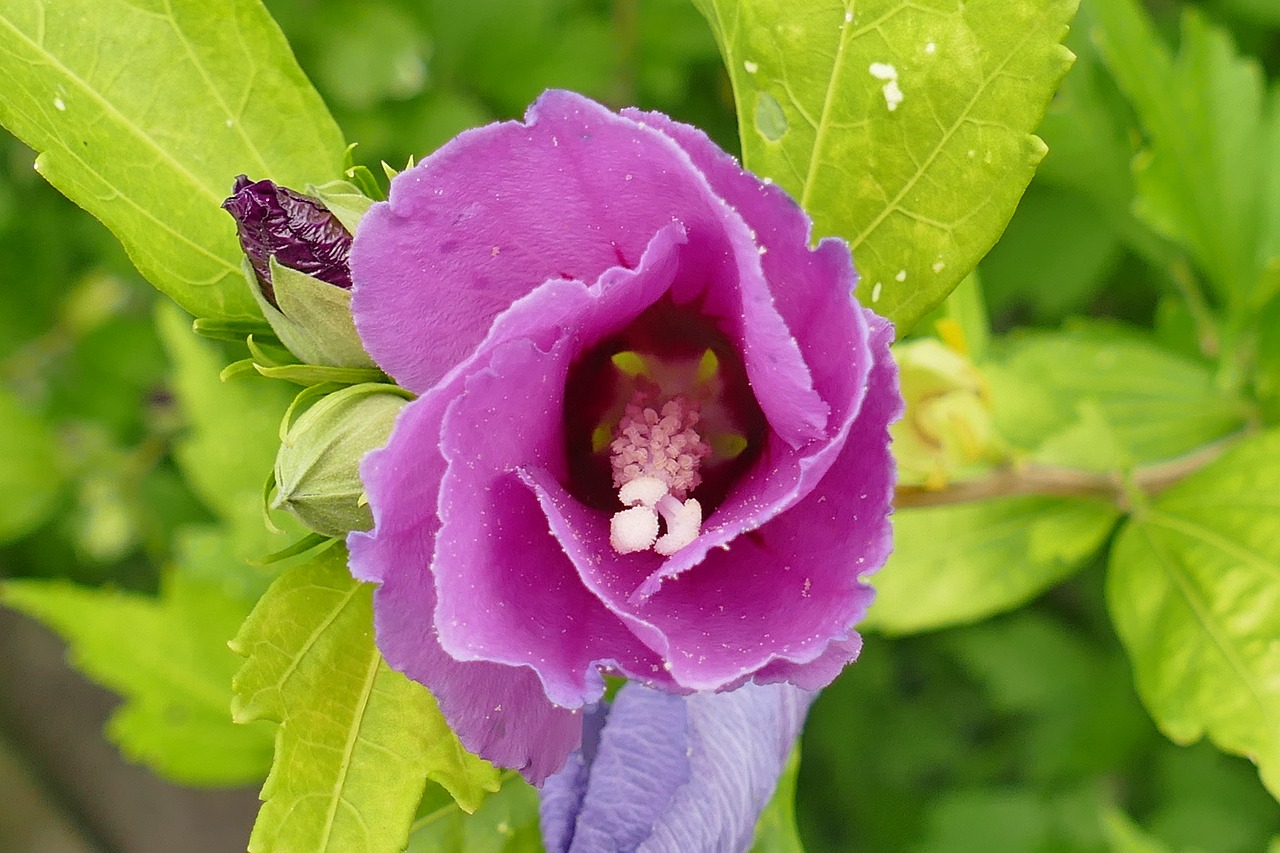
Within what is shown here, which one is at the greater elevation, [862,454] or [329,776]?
[862,454]

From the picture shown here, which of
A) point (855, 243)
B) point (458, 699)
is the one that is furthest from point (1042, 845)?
point (458, 699)

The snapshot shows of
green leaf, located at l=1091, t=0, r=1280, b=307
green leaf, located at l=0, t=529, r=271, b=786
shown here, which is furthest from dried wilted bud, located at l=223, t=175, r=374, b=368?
green leaf, located at l=0, t=529, r=271, b=786

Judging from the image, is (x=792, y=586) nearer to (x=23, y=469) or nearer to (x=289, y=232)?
(x=289, y=232)

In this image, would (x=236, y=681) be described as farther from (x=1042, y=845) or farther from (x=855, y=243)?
(x=1042, y=845)

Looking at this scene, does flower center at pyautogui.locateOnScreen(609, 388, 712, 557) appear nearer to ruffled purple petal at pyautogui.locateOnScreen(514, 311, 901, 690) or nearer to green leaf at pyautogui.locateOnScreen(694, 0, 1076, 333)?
ruffled purple petal at pyautogui.locateOnScreen(514, 311, 901, 690)

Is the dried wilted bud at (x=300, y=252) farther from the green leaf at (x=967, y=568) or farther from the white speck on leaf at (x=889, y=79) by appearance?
the green leaf at (x=967, y=568)

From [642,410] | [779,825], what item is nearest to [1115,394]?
[779,825]
